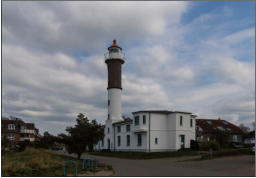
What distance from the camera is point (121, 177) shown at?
1391cm

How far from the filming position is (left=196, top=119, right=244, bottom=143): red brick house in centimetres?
4598

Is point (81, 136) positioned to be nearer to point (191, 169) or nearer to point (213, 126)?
point (191, 169)

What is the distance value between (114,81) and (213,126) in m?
21.4

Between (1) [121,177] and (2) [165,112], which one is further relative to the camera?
(2) [165,112]

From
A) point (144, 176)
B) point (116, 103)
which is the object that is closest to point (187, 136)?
point (116, 103)

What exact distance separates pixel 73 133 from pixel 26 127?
46979 millimetres

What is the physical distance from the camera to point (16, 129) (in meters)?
61.8

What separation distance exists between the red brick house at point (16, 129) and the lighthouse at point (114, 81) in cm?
2656

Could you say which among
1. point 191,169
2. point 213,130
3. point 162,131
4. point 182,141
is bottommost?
point 191,169

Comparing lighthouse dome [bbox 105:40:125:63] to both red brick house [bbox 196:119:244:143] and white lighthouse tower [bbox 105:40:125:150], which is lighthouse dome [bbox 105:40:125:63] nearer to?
white lighthouse tower [bbox 105:40:125:150]

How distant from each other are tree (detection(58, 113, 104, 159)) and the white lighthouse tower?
16.9 metres

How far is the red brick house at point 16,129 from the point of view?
2315 inches

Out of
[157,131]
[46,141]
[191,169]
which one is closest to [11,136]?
[46,141]

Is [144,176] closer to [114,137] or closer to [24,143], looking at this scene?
[24,143]
